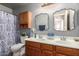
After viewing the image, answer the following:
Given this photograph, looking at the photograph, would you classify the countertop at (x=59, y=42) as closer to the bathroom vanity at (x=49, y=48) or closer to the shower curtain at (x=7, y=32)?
the bathroom vanity at (x=49, y=48)

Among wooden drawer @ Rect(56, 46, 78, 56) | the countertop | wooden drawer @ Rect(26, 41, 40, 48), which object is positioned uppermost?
the countertop

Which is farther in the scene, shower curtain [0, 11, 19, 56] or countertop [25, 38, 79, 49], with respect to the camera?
shower curtain [0, 11, 19, 56]

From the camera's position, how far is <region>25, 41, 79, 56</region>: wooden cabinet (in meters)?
1.60

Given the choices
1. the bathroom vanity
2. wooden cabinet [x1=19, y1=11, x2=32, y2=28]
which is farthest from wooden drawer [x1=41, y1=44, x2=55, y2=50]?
wooden cabinet [x1=19, y1=11, x2=32, y2=28]

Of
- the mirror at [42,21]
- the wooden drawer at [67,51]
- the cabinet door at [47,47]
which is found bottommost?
the wooden drawer at [67,51]

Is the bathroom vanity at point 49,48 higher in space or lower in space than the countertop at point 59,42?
lower

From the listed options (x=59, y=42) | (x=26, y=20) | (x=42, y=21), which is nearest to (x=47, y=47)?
(x=59, y=42)

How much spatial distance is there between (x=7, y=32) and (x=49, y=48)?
27.1 inches

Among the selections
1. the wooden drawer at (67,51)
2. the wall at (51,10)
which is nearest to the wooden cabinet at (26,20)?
the wall at (51,10)

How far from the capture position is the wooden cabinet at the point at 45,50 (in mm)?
1601

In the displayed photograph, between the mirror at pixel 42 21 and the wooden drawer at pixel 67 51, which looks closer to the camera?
the wooden drawer at pixel 67 51

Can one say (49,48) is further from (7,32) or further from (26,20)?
(7,32)

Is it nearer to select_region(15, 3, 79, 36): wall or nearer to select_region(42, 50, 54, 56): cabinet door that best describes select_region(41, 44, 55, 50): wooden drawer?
select_region(42, 50, 54, 56): cabinet door

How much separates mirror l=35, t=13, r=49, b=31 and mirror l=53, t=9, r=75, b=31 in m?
0.14
